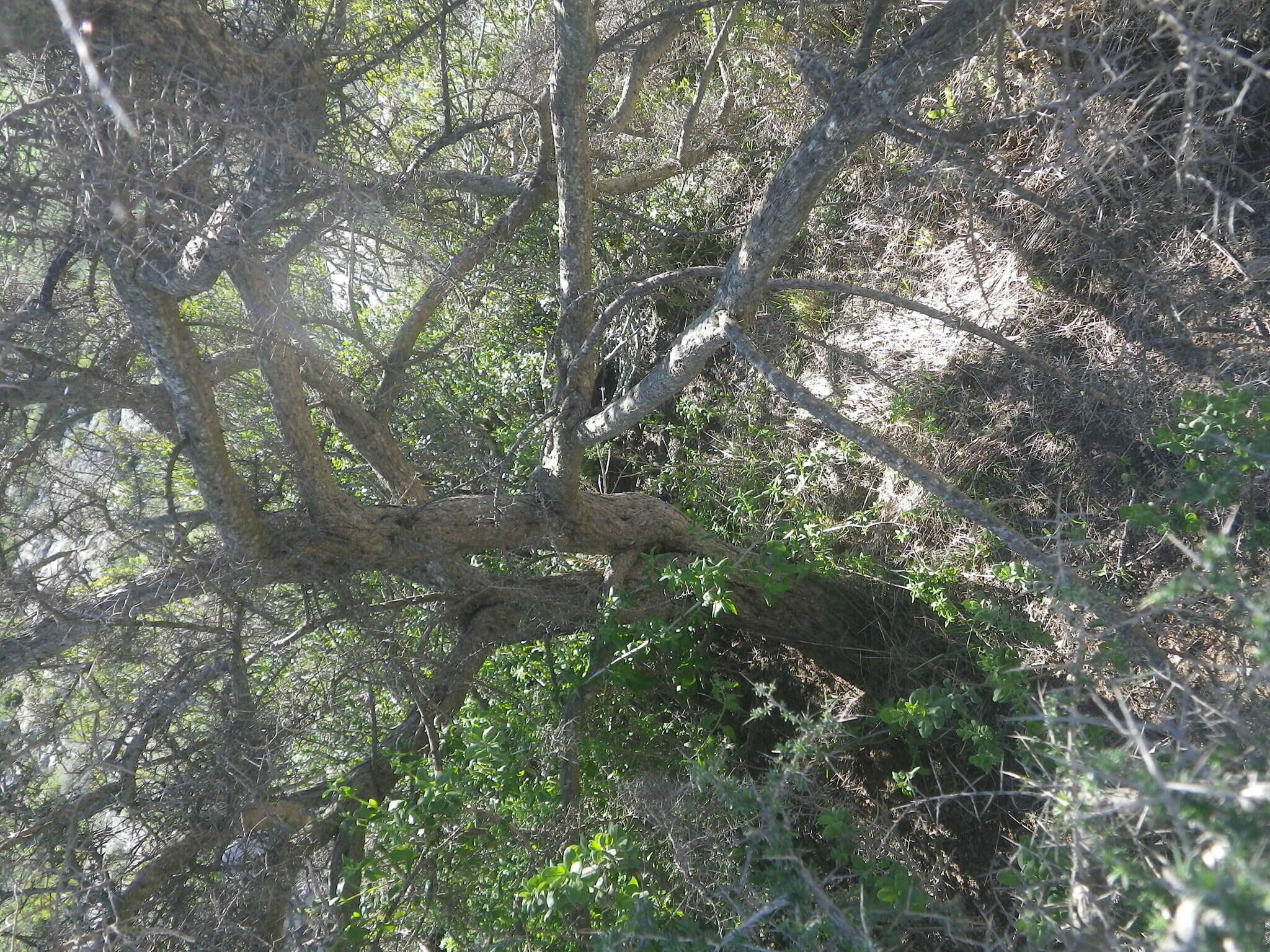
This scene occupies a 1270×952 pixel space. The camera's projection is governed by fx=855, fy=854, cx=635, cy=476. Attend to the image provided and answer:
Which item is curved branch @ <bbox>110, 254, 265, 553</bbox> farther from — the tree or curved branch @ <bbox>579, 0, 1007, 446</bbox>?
curved branch @ <bbox>579, 0, 1007, 446</bbox>

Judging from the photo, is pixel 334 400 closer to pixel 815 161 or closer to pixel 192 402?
pixel 192 402

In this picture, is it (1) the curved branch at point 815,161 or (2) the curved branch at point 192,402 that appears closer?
(1) the curved branch at point 815,161

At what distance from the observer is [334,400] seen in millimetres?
3895

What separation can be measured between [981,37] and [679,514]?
2.53 metres

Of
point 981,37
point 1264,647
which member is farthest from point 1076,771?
point 981,37

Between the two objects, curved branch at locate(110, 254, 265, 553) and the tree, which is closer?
the tree

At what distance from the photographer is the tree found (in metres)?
2.41

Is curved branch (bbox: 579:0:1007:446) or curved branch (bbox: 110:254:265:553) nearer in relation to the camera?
curved branch (bbox: 579:0:1007:446)

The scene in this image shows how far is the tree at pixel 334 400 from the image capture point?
2.41m

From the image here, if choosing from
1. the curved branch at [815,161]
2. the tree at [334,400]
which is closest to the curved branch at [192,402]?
the tree at [334,400]

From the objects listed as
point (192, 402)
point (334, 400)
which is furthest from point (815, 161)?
point (334, 400)

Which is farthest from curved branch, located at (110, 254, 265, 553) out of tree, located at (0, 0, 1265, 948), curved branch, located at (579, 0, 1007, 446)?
curved branch, located at (579, 0, 1007, 446)

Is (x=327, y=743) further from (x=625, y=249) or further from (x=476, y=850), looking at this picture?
(x=625, y=249)

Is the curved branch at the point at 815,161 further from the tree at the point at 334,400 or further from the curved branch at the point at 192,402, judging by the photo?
the curved branch at the point at 192,402
